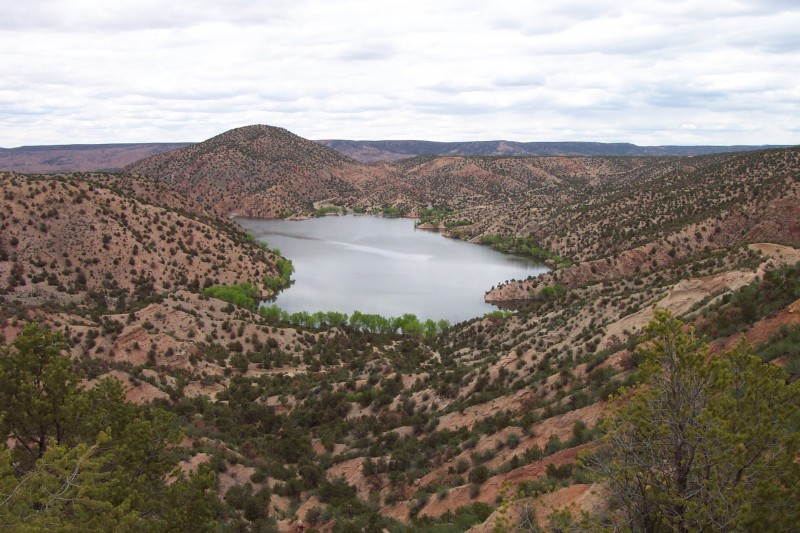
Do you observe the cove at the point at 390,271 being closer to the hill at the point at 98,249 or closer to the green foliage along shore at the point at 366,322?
the green foliage along shore at the point at 366,322

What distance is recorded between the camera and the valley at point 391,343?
16.5m

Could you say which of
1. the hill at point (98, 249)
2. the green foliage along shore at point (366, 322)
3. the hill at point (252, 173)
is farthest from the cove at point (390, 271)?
the hill at point (252, 173)

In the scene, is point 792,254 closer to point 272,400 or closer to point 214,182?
point 272,400

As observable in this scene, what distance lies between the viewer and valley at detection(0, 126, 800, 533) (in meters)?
16.5

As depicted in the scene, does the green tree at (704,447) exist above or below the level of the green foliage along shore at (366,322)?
above

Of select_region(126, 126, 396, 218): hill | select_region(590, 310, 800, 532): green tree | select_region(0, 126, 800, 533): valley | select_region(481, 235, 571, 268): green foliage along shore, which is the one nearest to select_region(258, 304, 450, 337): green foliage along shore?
select_region(0, 126, 800, 533): valley

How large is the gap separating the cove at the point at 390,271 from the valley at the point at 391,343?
468cm

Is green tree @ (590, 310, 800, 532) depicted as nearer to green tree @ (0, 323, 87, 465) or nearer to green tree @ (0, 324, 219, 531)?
green tree @ (0, 324, 219, 531)

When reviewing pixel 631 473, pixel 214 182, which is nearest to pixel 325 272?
pixel 631 473

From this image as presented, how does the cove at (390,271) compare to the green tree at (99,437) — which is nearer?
the green tree at (99,437)

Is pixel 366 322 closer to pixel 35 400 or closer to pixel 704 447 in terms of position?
pixel 35 400

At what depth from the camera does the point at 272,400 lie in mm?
29859

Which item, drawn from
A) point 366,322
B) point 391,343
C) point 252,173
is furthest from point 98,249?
point 252,173

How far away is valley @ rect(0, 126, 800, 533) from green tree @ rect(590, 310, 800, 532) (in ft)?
1.16
